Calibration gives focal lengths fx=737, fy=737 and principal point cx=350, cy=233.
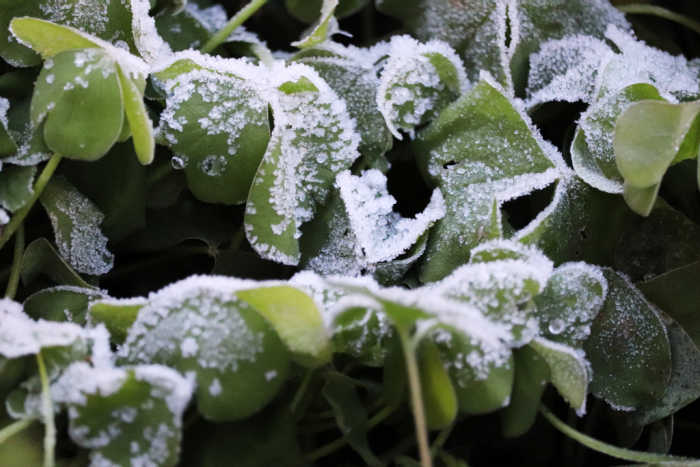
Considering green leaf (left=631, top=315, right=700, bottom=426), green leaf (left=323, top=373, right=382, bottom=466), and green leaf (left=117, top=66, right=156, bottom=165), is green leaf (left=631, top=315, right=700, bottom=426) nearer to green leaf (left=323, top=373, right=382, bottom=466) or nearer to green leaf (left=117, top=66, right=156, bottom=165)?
green leaf (left=323, top=373, right=382, bottom=466)

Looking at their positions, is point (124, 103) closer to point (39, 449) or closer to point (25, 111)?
point (25, 111)

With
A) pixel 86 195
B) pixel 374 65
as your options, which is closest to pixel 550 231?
pixel 374 65

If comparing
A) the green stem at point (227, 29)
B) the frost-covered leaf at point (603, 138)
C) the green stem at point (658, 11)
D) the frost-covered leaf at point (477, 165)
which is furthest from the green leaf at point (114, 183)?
the green stem at point (658, 11)

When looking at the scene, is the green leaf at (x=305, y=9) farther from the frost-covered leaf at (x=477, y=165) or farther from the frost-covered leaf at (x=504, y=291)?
the frost-covered leaf at (x=504, y=291)

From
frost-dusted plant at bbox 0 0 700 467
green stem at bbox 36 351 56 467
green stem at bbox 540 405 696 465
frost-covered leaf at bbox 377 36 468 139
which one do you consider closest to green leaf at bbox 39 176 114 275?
frost-dusted plant at bbox 0 0 700 467

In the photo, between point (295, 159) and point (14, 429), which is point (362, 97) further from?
point (14, 429)

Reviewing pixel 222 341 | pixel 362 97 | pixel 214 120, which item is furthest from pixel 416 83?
pixel 222 341

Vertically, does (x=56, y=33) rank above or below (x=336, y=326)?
above
